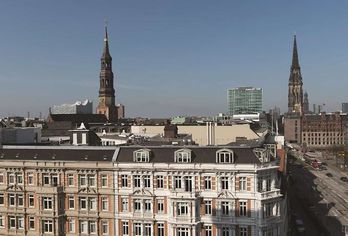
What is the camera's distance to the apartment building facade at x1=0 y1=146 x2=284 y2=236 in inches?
2142

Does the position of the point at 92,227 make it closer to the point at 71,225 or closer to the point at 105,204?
the point at 71,225

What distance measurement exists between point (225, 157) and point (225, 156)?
13 cm

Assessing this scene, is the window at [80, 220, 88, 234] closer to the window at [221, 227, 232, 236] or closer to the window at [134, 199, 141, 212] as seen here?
the window at [134, 199, 141, 212]

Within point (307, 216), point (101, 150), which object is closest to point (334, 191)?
point (307, 216)

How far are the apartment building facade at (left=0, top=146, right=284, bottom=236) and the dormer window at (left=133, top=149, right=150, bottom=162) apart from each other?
14 cm

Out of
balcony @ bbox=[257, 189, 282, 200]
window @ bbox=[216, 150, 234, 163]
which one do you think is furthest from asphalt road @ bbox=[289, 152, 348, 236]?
window @ bbox=[216, 150, 234, 163]

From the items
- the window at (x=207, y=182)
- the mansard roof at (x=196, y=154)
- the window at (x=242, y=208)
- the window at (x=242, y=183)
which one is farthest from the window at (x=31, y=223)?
the window at (x=242, y=183)

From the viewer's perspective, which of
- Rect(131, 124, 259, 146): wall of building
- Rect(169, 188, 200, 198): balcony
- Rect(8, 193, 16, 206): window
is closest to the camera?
Rect(169, 188, 200, 198): balcony

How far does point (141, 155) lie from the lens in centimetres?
5844

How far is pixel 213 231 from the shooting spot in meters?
55.5

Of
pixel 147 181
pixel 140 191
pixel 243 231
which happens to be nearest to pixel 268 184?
pixel 243 231

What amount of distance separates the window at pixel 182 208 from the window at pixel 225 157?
22.9ft

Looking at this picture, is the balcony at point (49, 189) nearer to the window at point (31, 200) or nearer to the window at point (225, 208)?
the window at point (31, 200)

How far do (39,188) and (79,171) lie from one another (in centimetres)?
630
